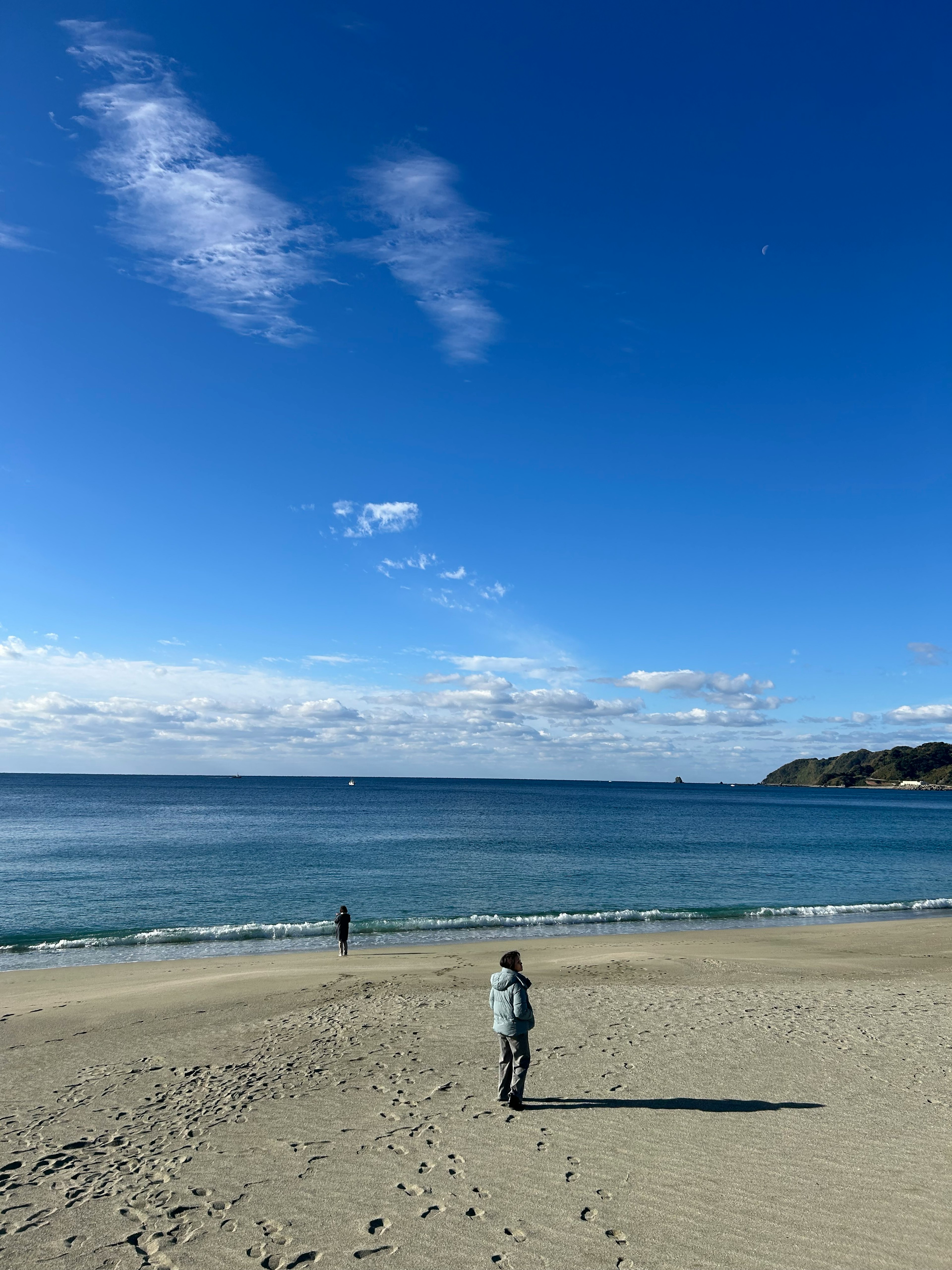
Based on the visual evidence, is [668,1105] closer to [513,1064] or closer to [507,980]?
[513,1064]

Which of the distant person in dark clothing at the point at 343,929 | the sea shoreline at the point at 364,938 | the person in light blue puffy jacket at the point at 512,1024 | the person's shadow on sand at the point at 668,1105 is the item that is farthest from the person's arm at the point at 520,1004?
the sea shoreline at the point at 364,938

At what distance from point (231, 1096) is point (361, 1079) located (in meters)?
2.03

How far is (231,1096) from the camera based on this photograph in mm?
11062

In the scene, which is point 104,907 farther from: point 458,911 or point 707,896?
point 707,896

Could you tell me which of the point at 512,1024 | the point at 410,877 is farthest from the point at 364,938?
the point at 512,1024

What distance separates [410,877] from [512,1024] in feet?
111

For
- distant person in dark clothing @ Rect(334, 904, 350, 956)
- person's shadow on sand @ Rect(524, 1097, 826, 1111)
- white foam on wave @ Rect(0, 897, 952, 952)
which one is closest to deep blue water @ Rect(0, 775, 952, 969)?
white foam on wave @ Rect(0, 897, 952, 952)

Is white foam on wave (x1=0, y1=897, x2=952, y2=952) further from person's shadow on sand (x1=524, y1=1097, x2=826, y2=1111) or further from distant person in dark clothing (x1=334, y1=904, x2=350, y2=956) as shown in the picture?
person's shadow on sand (x1=524, y1=1097, x2=826, y2=1111)

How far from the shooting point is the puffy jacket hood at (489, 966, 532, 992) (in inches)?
393

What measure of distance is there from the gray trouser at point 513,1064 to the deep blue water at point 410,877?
57.8 feet

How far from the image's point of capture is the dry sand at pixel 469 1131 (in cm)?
721

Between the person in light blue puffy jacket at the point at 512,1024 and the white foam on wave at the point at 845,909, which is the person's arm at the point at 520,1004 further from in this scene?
the white foam on wave at the point at 845,909

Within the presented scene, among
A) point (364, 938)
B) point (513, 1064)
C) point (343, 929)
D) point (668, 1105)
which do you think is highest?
point (513, 1064)

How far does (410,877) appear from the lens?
4216 cm
